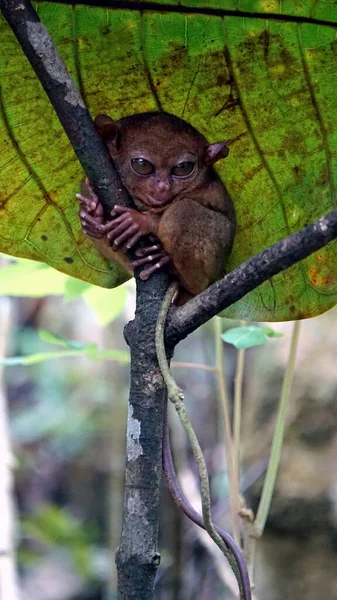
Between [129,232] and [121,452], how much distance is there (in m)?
3.93

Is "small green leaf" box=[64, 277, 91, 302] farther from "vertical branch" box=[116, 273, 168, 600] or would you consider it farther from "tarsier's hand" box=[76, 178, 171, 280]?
"vertical branch" box=[116, 273, 168, 600]

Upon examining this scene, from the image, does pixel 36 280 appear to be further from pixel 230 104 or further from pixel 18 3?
pixel 18 3

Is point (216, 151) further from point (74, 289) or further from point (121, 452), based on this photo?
point (121, 452)

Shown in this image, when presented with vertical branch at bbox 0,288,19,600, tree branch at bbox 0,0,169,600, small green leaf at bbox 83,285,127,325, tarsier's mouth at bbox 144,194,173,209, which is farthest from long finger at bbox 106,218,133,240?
vertical branch at bbox 0,288,19,600

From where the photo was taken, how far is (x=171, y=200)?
176 cm

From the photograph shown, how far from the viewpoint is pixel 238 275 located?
3.92 feet

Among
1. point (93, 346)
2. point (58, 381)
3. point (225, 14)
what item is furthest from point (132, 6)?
point (58, 381)

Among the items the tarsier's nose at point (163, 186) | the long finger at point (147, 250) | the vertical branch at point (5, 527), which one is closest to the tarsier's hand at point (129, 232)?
the long finger at point (147, 250)

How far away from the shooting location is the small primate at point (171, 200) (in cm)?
160

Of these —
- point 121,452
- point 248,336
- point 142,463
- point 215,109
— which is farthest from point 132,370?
point 121,452

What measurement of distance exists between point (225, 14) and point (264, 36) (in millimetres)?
86

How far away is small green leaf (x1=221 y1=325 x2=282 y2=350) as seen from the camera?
2250mm

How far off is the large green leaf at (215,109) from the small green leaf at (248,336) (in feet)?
1.50

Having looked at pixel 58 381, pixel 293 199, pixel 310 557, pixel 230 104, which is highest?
pixel 58 381
